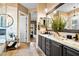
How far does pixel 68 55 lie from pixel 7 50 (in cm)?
115

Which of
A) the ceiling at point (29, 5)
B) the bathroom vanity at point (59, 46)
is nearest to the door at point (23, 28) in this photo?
the ceiling at point (29, 5)

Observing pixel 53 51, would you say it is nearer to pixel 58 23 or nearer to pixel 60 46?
pixel 60 46

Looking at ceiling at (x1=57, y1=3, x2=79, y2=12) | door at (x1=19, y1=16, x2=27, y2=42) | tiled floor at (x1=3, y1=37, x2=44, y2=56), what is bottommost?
tiled floor at (x1=3, y1=37, x2=44, y2=56)

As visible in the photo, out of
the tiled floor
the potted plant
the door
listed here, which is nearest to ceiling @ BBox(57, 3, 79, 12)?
the potted plant

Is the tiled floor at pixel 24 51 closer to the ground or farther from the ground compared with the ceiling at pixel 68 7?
closer to the ground

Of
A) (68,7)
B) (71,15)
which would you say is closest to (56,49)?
(71,15)

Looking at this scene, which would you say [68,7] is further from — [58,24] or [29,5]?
[29,5]

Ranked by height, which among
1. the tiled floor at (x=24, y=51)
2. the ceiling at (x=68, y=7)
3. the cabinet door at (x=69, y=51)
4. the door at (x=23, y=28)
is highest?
the ceiling at (x=68, y=7)

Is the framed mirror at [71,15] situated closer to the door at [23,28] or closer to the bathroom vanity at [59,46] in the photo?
the bathroom vanity at [59,46]

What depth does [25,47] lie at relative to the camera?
2.75 metres

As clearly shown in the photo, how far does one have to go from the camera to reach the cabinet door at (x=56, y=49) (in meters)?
2.36

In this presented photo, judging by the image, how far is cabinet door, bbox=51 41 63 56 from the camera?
2.36m

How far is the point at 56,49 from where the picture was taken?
2.49m

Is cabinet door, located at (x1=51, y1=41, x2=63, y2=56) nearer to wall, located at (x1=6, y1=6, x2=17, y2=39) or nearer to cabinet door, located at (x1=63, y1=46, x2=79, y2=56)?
cabinet door, located at (x1=63, y1=46, x2=79, y2=56)
